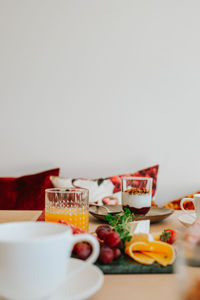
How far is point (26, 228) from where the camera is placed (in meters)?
0.54

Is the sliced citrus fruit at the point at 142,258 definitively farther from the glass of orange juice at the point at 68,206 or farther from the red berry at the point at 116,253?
the glass of orange juice at the point at 68,206

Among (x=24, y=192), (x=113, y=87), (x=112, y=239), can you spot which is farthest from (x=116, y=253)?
(x=113, y=87)

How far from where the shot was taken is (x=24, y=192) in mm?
2002

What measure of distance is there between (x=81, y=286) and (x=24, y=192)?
5.04ft

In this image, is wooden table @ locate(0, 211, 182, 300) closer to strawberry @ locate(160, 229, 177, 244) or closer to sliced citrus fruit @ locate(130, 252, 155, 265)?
sliced citrus fruit @ locate(130, 252, 155, 265)

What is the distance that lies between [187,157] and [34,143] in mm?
1031

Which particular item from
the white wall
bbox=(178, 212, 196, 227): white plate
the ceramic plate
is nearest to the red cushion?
the white wall

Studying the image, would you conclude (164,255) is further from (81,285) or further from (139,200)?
(139,200)

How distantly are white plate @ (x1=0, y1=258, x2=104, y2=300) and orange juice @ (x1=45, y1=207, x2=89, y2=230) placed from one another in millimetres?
372

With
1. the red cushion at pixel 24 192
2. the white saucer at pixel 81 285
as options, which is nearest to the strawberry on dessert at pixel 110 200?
the red cushion at pixel 24 192

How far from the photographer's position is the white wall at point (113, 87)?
2314 mm

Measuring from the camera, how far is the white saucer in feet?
1.60

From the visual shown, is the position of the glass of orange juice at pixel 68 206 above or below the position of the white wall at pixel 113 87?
below

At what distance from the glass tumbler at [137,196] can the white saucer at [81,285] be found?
558 millimetres
